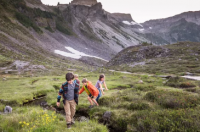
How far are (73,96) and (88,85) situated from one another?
234 cm

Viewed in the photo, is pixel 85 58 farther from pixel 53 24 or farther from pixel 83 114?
pixel 83 114

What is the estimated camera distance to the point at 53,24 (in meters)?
111

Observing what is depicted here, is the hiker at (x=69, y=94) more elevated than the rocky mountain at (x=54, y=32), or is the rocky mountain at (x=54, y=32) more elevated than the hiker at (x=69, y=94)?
the rocky mountain at (x=54, y=32)

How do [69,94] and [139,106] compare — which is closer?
[69,94]

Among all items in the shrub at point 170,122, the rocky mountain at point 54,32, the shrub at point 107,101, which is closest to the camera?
the shrub at point 170,122

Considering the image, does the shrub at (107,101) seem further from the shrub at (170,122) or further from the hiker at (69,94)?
the hiker at (69,94)

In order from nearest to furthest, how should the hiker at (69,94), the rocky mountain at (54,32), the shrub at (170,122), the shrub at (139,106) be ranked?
1. the shrub at (170,122)
2. the hiker at (69,94)
3. the shrub at (139,106)
4. the rocky mountain at (54,32)

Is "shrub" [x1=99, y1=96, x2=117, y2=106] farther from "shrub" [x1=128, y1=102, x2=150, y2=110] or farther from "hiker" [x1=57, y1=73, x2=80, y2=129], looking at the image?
"hiker" [x1=57, y1=73, x2=80, y2=129]

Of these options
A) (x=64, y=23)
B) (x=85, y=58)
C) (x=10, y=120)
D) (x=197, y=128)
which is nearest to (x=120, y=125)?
(x=197, y=128)

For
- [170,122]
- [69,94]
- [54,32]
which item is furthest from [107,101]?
[54,32]

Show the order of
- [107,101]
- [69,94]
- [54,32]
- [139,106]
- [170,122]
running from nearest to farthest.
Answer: [170,122] → [69,94] → [139,106] → [107,101] → [54,32]

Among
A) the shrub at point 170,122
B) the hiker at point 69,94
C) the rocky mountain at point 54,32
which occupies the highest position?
the rocky mountain at point 54,32

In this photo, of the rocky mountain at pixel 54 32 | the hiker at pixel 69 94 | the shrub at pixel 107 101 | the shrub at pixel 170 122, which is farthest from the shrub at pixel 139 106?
the rocky mountain at pixel 54 32

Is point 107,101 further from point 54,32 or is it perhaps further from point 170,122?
point 54,32
